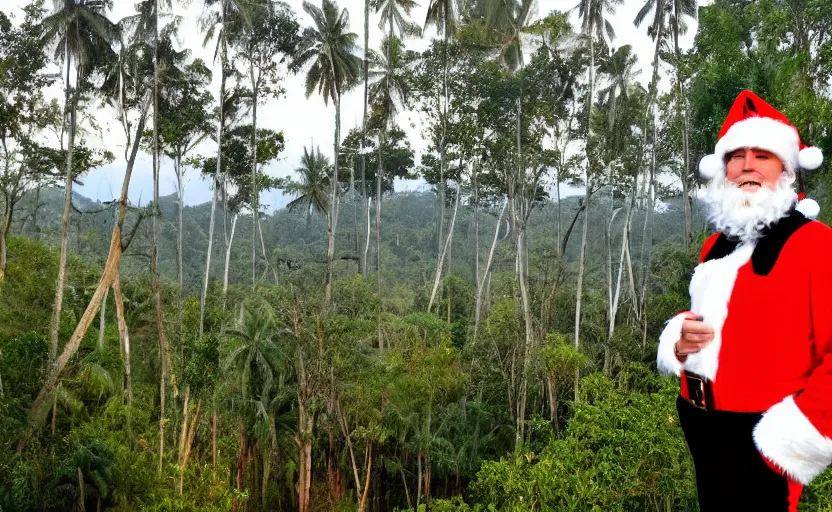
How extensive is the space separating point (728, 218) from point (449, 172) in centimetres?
2484

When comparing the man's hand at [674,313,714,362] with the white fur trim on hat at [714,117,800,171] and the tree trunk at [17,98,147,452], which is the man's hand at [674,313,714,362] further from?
the tree trunk at [17,98,147,452]

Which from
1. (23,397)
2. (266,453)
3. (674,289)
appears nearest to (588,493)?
(266,453)

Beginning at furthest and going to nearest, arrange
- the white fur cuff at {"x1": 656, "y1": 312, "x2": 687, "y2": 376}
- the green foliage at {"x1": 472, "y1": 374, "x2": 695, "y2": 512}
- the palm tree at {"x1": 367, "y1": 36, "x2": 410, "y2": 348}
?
the palm tree at {"x1": 367, "y1": 36, "x2": 410, "y2": 348} < the green foliage at {"x1": 472, "y1": 374, "x2": 695, "y2": 512} < the white fur cuff at {"x1": 656, "y1": 312, "x2": 687, "y2": 376}

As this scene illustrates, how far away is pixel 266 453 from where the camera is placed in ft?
48.3

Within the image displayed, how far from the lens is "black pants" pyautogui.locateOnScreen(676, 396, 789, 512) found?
1.43 meters

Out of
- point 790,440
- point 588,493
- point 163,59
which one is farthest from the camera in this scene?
point 163,59

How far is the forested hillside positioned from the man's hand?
2896 mm

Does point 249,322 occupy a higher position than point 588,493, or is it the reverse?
point 249,322

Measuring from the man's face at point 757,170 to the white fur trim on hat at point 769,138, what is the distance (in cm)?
2

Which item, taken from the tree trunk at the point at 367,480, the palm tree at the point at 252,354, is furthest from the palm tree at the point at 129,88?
the tree trunk at the point at 367,480

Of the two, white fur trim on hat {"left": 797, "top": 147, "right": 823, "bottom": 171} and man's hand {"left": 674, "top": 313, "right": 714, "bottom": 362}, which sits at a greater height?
white fur trim on hat {"left": 797, "top": 147, "right": 823, "bottom": 171}

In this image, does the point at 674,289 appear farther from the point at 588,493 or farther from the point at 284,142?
the point at 284,142

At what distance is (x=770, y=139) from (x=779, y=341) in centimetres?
60

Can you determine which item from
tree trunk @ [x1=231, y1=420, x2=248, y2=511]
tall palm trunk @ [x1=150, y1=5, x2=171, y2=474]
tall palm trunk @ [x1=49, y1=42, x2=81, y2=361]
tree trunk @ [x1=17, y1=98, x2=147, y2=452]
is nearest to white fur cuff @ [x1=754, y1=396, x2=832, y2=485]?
tree trunk @ [x1=17, y1=98, x2=147, y2=452]
